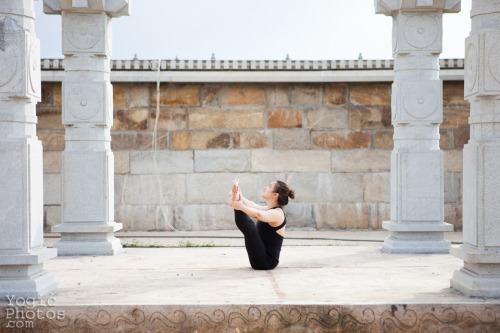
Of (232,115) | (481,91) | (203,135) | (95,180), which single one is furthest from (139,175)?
(481,91)

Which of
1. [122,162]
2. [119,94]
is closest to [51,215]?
[122,162]

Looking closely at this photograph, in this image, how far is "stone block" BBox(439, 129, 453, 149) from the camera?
30.0ft

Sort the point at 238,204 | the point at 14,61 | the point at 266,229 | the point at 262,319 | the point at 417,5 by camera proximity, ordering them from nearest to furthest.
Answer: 1. the point at 262,319
2. the point at 14,61
3. the point at 238,204
4. the point at 266,229
5. the point at 417,5

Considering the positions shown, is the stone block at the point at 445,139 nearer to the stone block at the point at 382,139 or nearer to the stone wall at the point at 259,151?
the stone wall at the point at 259,151

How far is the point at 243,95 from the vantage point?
9.21 meters

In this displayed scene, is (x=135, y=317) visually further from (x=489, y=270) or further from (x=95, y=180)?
(x=95, y=180)

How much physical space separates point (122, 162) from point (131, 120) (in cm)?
70

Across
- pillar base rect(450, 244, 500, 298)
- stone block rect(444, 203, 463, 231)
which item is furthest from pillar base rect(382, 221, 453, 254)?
stone block rect(444, 203, 463, 231)

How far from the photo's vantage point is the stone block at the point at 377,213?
9172 mm

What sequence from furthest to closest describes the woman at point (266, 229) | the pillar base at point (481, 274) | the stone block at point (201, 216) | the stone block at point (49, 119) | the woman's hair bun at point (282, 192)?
1. the stone block at point (201, 216)
2. the stone block at point (49, 119)
3. the woman's hair bun at point (282, 192)
4. the woman at point (266, 229)
5. the pillar base at point (481, 274)

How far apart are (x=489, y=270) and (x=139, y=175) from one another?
6.15 meters

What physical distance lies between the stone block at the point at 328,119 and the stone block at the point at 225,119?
821 millimetres

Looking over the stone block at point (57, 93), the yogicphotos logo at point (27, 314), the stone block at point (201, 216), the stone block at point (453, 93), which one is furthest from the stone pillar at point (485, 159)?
the stone block at point (57, 93)

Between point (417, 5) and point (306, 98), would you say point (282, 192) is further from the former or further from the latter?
point (306, 98)
